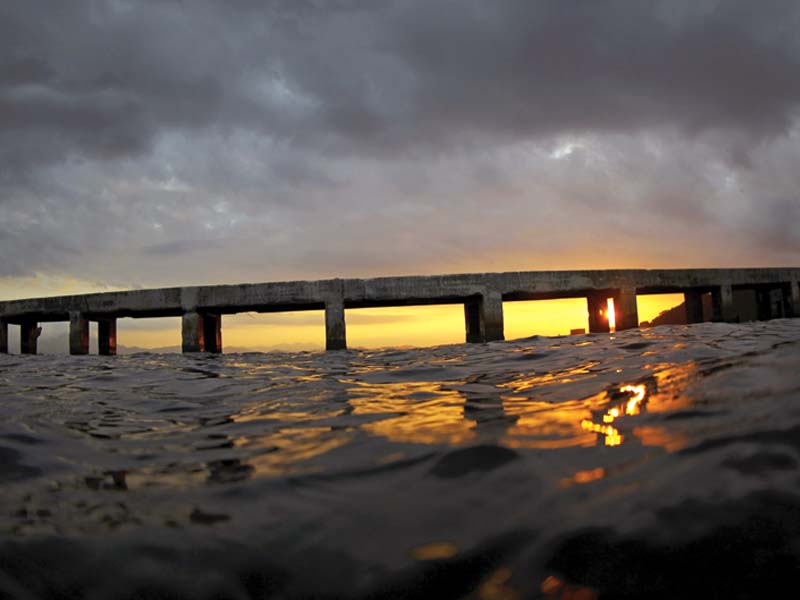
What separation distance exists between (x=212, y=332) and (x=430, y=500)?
1972 cm

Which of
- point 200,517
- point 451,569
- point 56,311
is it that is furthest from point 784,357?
point 56,311

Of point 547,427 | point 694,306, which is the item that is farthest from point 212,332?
point 694,306

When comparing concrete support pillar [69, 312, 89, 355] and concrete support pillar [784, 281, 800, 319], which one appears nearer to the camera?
A: concrete support pillar [69, 312, 89, 355]

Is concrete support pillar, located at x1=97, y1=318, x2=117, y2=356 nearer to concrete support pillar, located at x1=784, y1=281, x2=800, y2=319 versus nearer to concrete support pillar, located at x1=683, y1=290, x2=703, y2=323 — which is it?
concrete support pillar, located at x1=683, y1=290, x2=703, y2=323

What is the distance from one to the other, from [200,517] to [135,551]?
22 centimetres

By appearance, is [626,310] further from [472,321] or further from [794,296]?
[794,296]

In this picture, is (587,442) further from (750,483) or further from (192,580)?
(192,580)

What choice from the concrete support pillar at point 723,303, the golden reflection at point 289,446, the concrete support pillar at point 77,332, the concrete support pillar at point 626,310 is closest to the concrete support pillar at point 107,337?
the concrete support pillar at point 77,332

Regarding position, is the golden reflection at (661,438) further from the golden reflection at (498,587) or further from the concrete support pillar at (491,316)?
the concrete support pillar at (491,316)

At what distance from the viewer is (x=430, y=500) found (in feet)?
5.08

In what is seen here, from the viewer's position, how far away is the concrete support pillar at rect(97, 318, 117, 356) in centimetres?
2092

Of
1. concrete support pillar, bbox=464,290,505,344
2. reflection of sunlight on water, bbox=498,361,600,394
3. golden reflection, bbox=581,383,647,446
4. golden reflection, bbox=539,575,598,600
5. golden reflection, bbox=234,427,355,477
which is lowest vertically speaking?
golden reflection, bbox=234,427,355,477

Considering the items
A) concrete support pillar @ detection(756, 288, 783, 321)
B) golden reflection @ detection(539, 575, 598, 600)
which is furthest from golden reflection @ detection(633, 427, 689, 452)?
concrete support pillar @ detection(756, 288, 783, 321)

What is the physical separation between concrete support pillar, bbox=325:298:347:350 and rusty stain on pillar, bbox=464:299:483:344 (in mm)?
5392
